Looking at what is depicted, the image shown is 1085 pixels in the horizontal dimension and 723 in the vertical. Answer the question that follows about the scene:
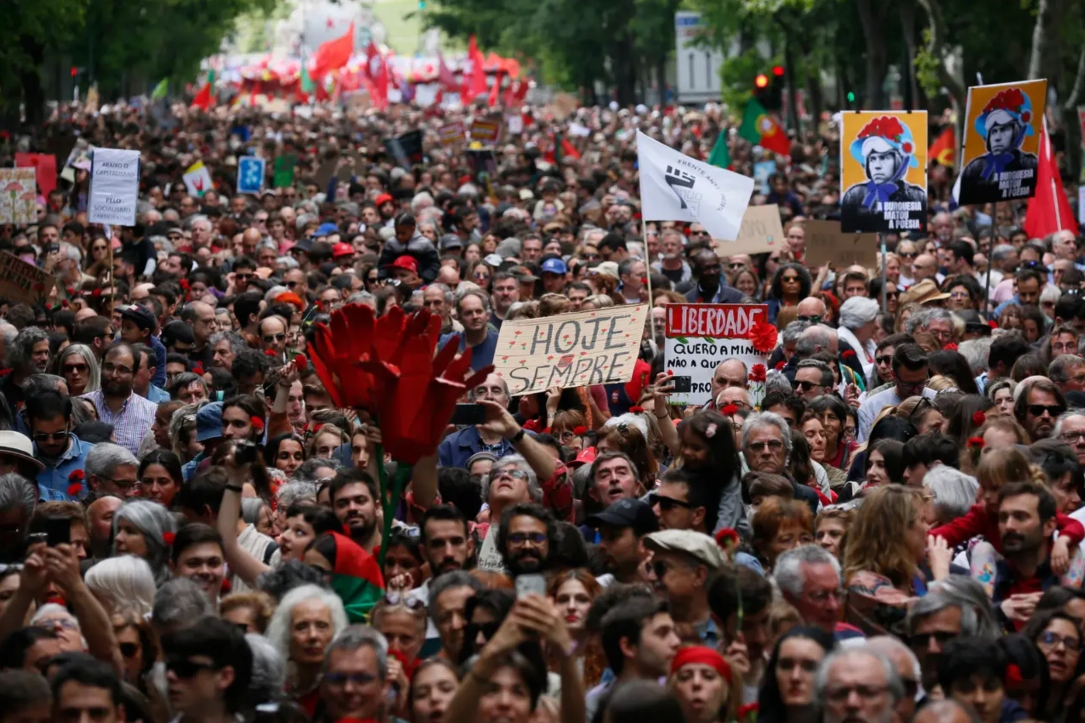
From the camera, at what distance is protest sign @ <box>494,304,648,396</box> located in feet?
36.0

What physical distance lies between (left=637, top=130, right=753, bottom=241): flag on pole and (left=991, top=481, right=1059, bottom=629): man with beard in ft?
23.8

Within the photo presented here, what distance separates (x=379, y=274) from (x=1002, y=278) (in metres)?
5.16

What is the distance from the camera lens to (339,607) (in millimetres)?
6660

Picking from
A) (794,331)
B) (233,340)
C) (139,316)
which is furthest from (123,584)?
(794,331)

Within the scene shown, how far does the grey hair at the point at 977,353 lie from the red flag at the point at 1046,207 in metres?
7.56

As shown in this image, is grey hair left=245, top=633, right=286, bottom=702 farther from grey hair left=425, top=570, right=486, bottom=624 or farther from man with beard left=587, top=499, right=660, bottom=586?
man with beard left=587, top=499, right=660, bottom=586

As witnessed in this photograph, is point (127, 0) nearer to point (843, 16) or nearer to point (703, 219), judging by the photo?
point (843, 16)

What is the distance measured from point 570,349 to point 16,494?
3619 mm

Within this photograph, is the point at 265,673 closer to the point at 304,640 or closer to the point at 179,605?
the point at 304,640

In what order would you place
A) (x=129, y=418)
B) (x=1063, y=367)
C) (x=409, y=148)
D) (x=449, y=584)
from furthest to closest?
(x=409, y=148)
(x=129, y=418)
(x=1063, y=367)
(x=449, y=584)

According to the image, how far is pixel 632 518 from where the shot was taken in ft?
24.8

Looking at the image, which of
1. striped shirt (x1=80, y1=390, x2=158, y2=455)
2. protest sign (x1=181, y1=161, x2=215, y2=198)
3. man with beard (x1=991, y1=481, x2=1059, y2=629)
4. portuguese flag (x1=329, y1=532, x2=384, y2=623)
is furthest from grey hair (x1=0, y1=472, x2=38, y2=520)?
protest sign (x1=181, y1=161, x2=215, y2=198)

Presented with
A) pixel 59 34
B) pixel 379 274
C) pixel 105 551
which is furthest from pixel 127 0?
pixel 105 551

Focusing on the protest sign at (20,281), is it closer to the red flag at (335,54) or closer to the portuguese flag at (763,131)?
the portuguese flag at (763,131)
